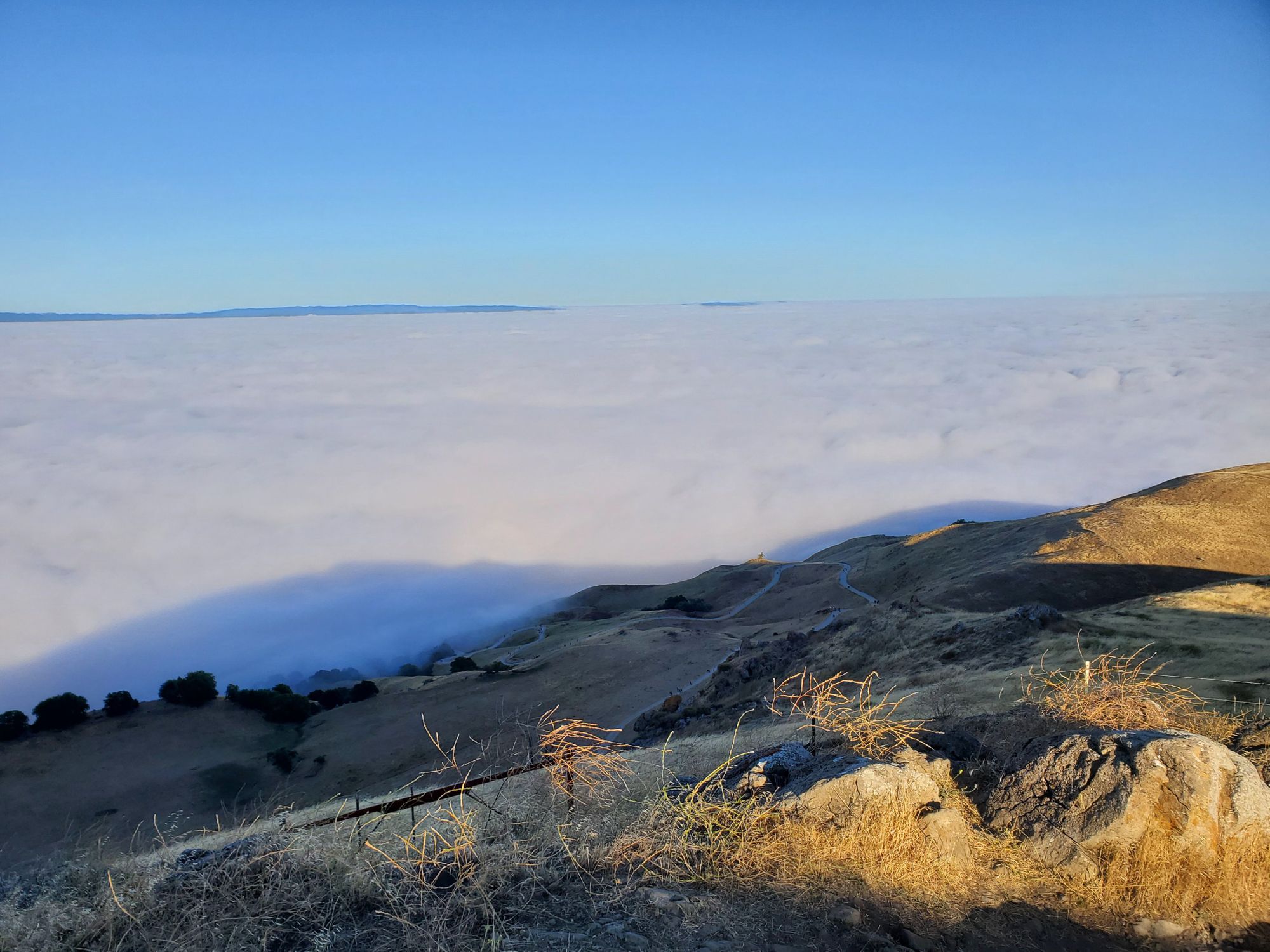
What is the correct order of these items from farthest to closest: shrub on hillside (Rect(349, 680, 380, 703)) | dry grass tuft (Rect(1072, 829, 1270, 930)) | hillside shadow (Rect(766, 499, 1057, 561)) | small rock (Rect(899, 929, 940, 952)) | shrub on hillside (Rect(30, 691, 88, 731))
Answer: hillside shadow (Rect(766, 499, 1057, 561)) < shrub on hillside (Rect(349, 680, 380, 703)) < shrub on hillside (Rect(30, 691, 88, 731)) < dry grass tuft (Rect(1072, 829, 1270, 930)) < small rock (Rect(899, 929, 940, 952))

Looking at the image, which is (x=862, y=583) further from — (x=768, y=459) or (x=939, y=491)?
(x=768, y=459)

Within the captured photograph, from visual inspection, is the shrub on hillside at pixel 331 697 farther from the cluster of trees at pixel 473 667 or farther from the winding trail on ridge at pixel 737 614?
the winding trail on ridge at pixel 737 614

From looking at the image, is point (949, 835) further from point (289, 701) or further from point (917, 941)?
point (289, 701)

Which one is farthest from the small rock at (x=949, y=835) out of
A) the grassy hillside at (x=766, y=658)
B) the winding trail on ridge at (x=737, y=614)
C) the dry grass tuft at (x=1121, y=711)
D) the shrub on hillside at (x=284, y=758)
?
the shrub on hillside at (x=284, y=758)

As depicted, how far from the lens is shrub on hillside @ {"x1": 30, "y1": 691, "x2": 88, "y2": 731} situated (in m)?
30.7

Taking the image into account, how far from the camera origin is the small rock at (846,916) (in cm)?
407

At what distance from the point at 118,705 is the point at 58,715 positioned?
6.78 ft

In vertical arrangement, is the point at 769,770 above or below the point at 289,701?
above

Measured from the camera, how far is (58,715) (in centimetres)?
3103

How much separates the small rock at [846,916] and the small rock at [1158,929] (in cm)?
150

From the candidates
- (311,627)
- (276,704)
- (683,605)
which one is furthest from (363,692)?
(311,627)

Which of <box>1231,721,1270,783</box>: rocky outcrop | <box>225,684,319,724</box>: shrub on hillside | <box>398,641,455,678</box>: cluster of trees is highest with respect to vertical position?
<box>1231,721,1270,783</box>: rocky outcrop

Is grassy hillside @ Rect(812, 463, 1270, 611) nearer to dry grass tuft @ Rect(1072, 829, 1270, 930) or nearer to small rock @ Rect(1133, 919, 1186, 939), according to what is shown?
dry grass tuft @ Rect(1072, 829, 1270, 930)

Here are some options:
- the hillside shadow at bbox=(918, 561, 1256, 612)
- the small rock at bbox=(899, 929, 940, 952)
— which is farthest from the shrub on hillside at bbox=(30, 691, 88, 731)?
the small rock at bbox=(899, 929, 940, 952)
